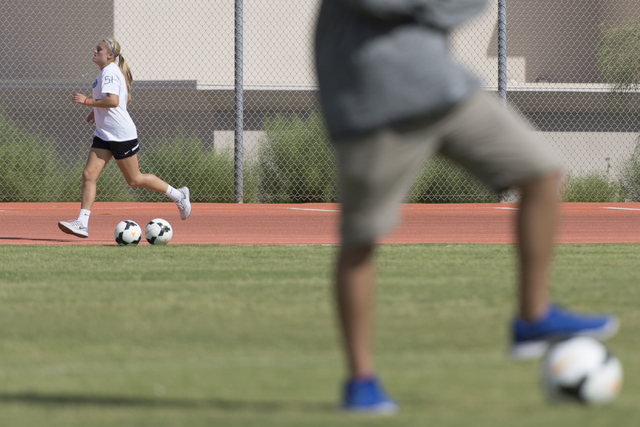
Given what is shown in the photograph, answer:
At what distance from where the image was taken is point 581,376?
9.04ft

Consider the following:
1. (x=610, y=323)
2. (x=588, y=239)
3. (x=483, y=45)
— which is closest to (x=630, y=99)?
(x=483, y=45)

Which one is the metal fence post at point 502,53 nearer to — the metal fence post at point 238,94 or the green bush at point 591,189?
the green bush at point 591,189

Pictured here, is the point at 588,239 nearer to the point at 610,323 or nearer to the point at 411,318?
the point at 411,318

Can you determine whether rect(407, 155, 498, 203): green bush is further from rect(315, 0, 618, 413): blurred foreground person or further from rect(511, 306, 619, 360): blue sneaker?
rect(315, 0, 618, 413): blurred foreground person

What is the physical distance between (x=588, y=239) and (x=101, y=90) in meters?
5.38

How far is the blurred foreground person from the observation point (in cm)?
270

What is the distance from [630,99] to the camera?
16797 millimetres

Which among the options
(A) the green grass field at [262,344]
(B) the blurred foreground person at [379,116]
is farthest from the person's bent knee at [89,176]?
(B) the blurred foreground person at [379,116]

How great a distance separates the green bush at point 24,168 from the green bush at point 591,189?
885 centimetres

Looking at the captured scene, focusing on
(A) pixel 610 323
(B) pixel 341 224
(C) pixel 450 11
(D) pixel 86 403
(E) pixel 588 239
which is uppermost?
(C) pixel 450 11

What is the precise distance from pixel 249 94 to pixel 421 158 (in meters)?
14.8

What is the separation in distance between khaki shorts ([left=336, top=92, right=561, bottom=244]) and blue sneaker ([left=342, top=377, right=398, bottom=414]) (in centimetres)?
43

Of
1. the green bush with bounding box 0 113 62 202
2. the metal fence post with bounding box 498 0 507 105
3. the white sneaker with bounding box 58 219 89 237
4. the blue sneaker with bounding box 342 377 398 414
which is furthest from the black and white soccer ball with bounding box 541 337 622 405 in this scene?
the green bush with bounding box 0 113 62 202

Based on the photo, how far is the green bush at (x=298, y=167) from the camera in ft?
50.2
